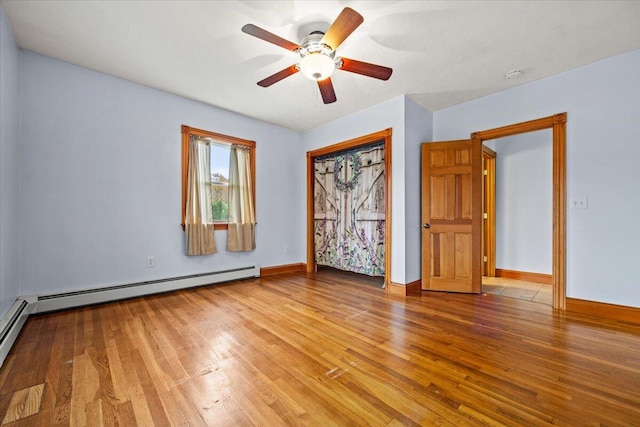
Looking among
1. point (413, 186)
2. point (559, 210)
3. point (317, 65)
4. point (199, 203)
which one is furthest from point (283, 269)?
point (559, 210)

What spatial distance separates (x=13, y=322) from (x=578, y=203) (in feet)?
17.4

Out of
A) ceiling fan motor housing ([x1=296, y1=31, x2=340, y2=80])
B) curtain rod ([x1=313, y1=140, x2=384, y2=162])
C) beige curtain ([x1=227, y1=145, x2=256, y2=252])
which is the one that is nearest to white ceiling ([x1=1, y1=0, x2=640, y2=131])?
ceiling fan motor housing ([x1=296, y1=31, x2=340, y2=80])

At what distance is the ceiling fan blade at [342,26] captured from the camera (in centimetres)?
165

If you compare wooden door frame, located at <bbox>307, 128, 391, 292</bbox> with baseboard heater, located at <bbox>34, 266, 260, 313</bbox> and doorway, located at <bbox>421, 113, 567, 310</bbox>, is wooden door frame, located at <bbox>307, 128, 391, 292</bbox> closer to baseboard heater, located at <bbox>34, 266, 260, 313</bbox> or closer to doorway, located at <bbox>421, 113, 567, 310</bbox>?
doorway, located at <bbox>421, 113, 567, 310</bbox>

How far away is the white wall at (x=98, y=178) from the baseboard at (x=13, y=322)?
165 millimetres

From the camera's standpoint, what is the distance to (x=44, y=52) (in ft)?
8.49

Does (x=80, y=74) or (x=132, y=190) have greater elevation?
(x=80, y=74)

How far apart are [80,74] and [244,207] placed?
2.38 m

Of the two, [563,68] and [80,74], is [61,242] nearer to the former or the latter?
[80,74]

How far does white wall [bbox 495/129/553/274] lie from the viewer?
4031 mm

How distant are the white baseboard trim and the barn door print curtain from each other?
1605 mm

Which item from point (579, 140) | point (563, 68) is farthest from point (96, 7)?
point (579, 140)

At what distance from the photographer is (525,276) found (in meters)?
4.17

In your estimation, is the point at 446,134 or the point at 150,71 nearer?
the point at 150,71
